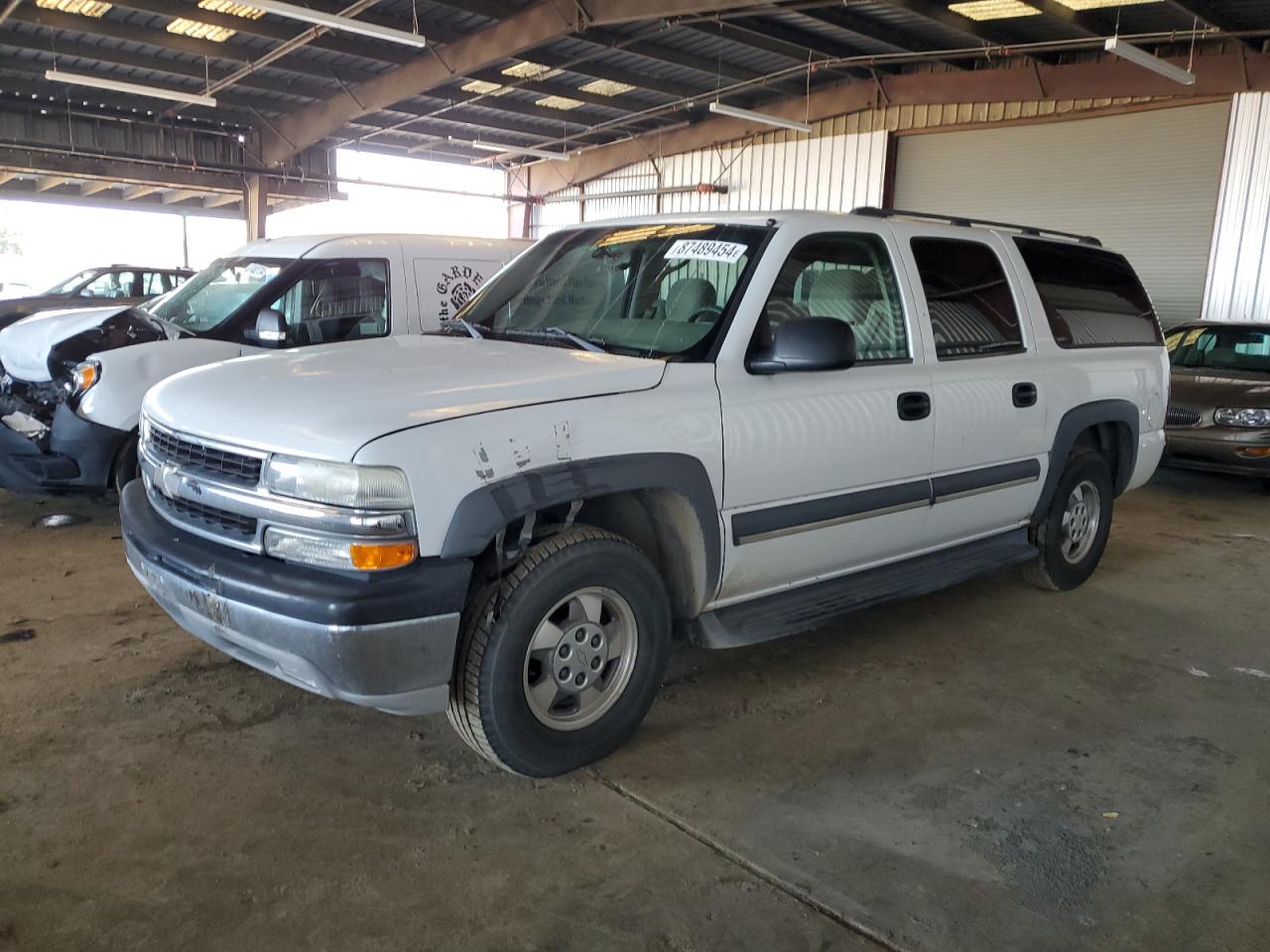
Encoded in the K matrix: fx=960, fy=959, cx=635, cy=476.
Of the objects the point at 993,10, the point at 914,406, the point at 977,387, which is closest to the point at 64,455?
the point at 914,406

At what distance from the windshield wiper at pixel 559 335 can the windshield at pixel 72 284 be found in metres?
11.7

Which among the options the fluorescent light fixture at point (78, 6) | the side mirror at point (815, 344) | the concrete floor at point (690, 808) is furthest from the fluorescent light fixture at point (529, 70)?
the side mirror at point (815, 344)

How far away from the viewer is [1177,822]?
299 cm

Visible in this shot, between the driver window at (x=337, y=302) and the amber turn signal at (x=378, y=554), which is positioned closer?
the amber turn signal at (x=378, y=554)

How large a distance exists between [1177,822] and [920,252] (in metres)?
2.35

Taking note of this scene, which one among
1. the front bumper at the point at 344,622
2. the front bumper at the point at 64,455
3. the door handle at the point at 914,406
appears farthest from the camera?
the front bumper at the point at 64,455

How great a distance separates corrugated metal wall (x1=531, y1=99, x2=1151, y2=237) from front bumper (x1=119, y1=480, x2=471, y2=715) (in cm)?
1212

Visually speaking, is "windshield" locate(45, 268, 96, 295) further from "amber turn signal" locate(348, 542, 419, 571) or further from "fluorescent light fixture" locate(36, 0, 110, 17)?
"amber turn signal" locate(348, 542, 419, 571)

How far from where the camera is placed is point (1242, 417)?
8.06 metres

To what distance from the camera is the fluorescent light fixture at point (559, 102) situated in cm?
1808

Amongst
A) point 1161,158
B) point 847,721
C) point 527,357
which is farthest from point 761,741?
point 1161,158

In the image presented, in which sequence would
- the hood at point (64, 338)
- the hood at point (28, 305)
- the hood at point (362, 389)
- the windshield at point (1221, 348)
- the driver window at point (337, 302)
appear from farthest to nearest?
the hood at point (28, 305) < the windshield at point (1221, 348) < the driver window at point (337, 302) < the hood at point (64, 338) < the hood at point (362, 389)

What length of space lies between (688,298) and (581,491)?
40.9 inches

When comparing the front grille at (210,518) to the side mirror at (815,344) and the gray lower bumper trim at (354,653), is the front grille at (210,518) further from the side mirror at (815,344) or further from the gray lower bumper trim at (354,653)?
the side mirror at (815,344)
